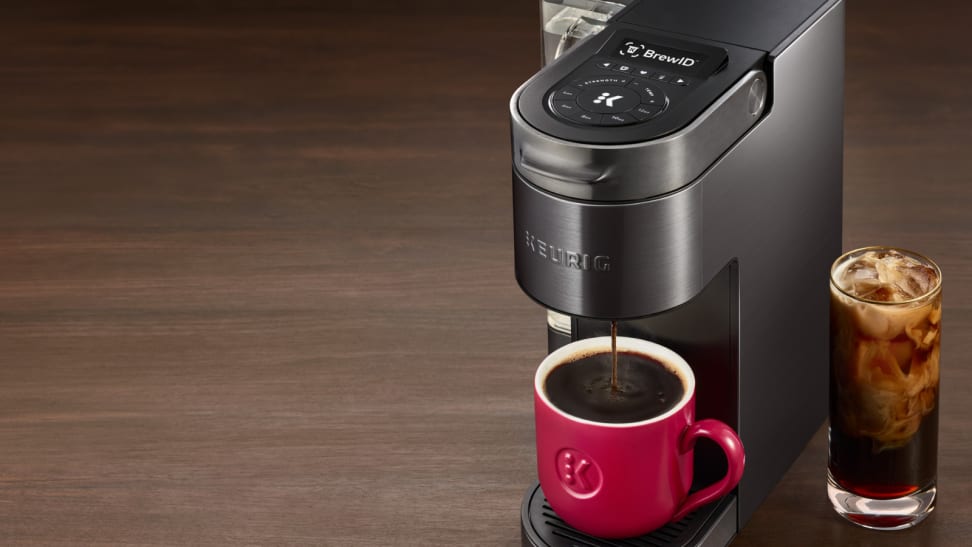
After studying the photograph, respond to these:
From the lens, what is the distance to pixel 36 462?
3.33 feet

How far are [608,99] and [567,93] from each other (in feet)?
0.08

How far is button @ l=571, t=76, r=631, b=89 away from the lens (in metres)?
0.79

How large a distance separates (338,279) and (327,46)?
1.39 ft

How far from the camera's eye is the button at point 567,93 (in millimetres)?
782

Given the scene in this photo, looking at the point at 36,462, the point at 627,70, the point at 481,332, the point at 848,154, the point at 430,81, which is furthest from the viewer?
the point at 430,81

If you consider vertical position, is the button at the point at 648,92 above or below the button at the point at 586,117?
above

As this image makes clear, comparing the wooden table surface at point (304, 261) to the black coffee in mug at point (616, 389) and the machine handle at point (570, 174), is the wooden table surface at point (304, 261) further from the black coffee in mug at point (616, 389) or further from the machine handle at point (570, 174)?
the machine handle at point (570, 174)

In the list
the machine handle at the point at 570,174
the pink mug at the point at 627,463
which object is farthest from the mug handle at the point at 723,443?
the machine handle at the point at 570,174

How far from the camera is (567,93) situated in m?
0.79

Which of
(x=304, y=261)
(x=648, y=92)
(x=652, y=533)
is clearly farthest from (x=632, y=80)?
(x=304, y=261)

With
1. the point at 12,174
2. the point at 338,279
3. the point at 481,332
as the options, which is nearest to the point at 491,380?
the point at 481,332

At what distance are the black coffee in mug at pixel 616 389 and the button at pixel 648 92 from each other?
18 cm

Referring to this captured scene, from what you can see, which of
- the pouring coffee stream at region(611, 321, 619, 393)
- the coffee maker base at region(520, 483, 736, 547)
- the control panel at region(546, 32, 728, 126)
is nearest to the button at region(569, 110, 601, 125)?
the control panel at region(546, 32, 728, 126)

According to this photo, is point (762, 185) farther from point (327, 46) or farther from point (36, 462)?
point (327, 46)
